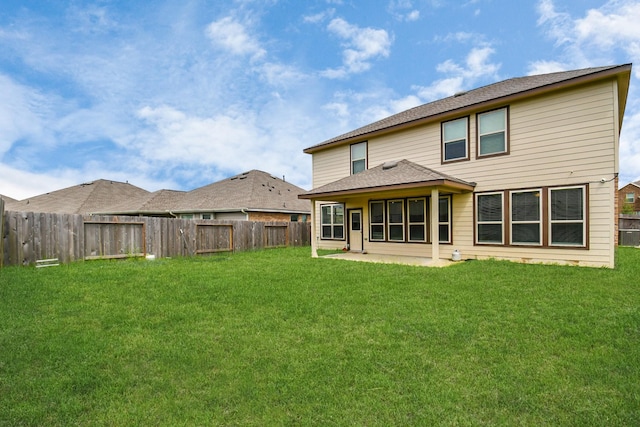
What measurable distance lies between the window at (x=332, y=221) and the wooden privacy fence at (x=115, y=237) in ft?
8.12

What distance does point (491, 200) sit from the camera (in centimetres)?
1012

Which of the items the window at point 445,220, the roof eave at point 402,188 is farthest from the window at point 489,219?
the window at point 445,220

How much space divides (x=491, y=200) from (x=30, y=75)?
665 inches

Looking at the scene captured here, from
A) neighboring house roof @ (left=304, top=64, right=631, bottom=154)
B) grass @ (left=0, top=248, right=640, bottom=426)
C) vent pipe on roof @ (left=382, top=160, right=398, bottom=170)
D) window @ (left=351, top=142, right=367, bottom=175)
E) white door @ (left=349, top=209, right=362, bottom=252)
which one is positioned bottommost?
grass @ (left=0, top=248, right=640, bottom=426)

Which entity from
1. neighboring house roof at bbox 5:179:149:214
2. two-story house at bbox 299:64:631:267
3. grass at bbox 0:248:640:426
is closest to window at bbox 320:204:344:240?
two-story house at bbox 299:64:631:267

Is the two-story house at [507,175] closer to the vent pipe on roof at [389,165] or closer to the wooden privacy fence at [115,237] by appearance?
the vent pipe on roof at [389,165]

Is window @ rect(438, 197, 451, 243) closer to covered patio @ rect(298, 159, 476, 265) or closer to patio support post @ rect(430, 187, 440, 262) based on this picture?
covered patio @ rect(298, 159, 476, 265)

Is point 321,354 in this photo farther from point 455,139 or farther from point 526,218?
point 455,139

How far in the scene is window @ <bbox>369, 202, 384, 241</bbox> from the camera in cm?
1295

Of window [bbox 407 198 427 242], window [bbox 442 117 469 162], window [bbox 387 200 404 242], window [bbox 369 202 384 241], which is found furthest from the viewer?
window [bbox 369 202 384 241]

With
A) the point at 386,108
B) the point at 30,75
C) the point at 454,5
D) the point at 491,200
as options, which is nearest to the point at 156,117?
the point at 30,75

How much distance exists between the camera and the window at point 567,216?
8562mm

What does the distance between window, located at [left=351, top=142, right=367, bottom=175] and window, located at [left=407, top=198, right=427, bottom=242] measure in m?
2.91

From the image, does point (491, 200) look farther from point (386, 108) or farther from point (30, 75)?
point (30, 75)
